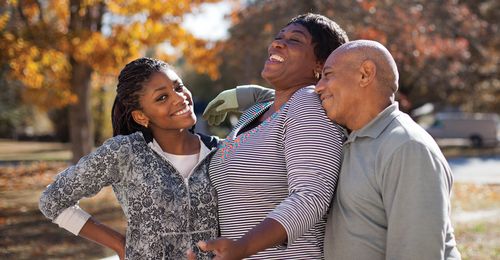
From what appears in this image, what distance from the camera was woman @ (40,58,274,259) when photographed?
8.41 ft

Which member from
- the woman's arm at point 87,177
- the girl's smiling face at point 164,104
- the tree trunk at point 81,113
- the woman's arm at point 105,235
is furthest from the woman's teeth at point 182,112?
the tree trunk at point 81,113

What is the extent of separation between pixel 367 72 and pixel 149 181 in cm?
100

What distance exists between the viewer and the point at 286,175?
2303mm

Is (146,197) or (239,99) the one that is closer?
(146,197)

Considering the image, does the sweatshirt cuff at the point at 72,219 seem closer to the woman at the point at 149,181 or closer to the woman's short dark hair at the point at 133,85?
the woman at the point at 149,181

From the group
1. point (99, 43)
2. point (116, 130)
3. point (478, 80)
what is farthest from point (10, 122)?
point (116, 130)

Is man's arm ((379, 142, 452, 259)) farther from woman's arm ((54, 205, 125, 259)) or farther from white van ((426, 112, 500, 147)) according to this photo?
white van ((426, 112, 500, 147))

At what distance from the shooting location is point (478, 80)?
2831 centimetres

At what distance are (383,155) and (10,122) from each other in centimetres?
4015

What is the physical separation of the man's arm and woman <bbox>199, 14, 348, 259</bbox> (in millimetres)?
254

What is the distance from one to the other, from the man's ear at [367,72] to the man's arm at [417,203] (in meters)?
0.33

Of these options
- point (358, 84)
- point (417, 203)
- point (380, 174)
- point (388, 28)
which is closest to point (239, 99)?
point (358, 84)

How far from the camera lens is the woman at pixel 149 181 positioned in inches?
101

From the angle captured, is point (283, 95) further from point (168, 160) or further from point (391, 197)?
point (391, 197)
